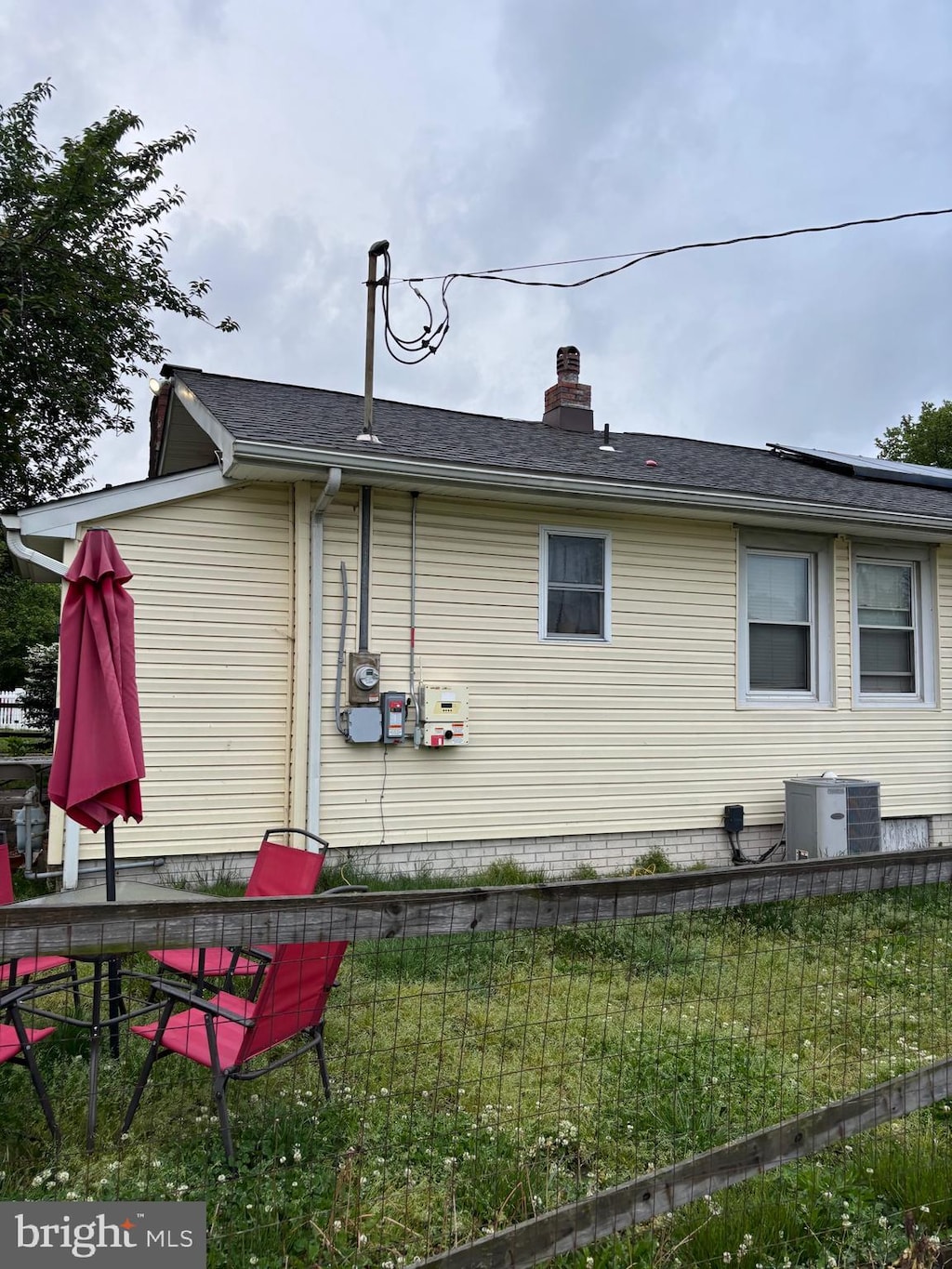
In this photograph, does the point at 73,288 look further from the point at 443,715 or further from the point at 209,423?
the point at 443,715

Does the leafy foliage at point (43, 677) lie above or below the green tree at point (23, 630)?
below

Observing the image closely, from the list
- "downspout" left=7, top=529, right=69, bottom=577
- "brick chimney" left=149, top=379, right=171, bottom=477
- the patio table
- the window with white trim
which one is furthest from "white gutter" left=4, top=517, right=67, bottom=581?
the window with white trim

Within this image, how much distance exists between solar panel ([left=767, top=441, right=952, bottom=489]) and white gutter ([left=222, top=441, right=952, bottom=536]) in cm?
241

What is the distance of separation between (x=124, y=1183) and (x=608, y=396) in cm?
3970

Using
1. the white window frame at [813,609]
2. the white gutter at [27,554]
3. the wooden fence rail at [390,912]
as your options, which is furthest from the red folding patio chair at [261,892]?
the white window frame at [813,609]

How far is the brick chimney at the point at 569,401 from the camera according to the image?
10789 mm

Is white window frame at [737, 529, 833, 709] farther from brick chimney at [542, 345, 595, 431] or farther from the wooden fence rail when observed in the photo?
the wooden fence rail

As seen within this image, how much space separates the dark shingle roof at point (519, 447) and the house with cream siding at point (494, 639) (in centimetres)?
7

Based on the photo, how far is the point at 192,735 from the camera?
21.5 feet

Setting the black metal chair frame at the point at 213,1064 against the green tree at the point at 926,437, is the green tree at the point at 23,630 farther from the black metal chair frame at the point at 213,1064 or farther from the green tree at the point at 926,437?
the green tree at the point at 926,437

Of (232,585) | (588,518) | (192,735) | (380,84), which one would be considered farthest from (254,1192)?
(380,84)

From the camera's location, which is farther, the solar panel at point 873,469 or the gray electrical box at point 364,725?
the solar panel at point 873,469

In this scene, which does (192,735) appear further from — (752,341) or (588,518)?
(752,341)

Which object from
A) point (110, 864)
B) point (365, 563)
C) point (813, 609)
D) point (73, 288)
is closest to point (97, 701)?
point (110, 864)
